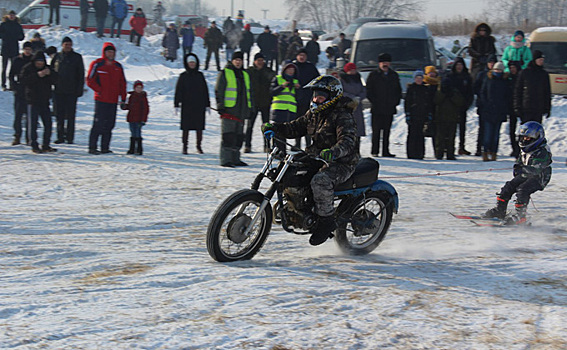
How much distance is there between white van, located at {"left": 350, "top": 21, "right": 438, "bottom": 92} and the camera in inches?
711

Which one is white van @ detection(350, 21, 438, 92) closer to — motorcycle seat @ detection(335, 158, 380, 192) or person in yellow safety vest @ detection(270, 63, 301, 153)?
person in yellow safety vest @ detection(270, 63, 301, 153)

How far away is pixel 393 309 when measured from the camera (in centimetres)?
495

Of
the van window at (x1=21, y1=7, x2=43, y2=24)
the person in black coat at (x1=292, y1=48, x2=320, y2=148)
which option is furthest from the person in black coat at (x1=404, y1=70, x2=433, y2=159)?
the van window at (x1=21, y1=7, x2=43, y2=24)

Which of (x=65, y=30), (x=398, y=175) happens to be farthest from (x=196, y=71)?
(x=65, y=30)

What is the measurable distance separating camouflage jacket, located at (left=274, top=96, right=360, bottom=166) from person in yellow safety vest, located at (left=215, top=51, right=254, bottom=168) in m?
5.63

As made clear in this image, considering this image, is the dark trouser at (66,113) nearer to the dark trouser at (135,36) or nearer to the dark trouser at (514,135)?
the dark trouser at (514,135)

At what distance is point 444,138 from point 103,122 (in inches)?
275

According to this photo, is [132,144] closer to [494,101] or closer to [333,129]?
[494,101]

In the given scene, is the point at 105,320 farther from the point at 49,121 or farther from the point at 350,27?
the point at 350,27

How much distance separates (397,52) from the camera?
18.3 m

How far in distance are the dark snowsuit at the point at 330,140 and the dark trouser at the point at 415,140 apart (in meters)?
7.68

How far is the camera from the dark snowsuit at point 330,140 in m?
6.23

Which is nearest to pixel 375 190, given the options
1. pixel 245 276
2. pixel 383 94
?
pixel 245 276

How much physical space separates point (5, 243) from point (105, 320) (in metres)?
2.89
